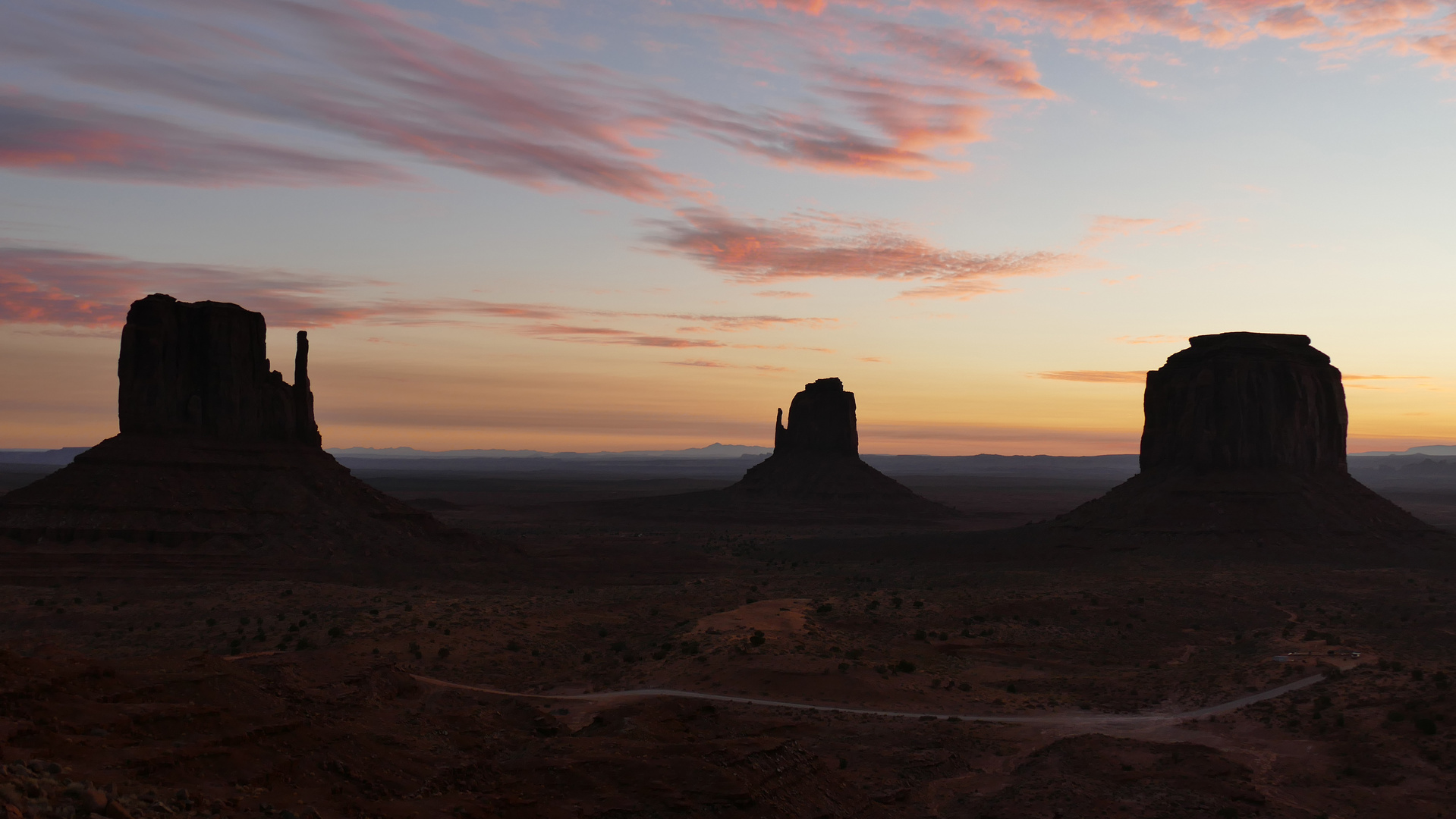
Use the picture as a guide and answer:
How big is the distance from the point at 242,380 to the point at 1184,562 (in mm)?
71075

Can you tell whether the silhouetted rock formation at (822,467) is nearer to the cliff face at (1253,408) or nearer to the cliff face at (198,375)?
the cliff face at (1253,408)

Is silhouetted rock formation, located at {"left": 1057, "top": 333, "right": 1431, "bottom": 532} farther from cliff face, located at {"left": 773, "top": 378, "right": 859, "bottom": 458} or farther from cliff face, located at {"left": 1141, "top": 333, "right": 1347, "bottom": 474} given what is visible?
cliff face, located at {"left": 773, "top": 378, "right": 859, "bottom": 458}

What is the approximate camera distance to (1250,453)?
273 ft

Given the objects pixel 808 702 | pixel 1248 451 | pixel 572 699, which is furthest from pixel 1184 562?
pixel 572 699

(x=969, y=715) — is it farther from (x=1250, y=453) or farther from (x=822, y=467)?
(x=822, y=467)

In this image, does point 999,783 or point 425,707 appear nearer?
point 999,783

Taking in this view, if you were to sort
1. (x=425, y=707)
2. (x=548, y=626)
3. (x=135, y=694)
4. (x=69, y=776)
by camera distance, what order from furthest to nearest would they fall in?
(x=548, y=626) < (x=425, y=707) < (x=135, y=694) < (x=69, y=776)

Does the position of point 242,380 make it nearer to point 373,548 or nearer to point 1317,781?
point 373,548

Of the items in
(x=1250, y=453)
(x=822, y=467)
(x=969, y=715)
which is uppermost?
(x=1250, y=453)

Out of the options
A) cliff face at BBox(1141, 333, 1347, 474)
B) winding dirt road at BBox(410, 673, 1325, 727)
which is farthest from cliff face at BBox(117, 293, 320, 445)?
cliff face at BBox(1141, 333, 1347, 474)

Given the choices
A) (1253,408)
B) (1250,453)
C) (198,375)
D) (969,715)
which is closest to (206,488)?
(198,375)

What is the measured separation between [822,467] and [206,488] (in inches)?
4066

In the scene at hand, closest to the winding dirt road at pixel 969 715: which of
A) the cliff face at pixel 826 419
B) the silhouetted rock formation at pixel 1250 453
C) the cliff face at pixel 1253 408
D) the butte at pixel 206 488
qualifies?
the butte at pixel 206 488

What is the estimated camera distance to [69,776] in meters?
Answer: 15.7
